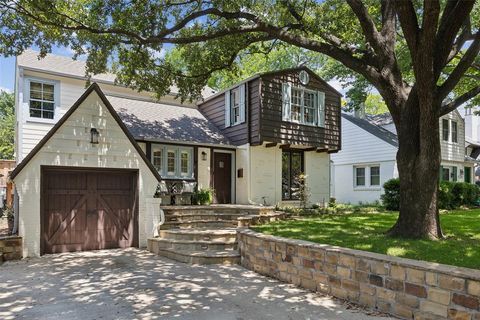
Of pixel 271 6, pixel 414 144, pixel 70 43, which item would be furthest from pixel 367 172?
pixel 70 43

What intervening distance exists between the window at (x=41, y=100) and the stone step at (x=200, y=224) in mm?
6698

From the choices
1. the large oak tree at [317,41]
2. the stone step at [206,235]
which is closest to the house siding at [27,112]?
the large oak tree at [317,41]

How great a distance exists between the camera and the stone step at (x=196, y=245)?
9008mm

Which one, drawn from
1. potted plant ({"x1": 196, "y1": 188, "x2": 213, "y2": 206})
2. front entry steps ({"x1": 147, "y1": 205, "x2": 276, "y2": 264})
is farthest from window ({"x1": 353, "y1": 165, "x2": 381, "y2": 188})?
potted plant ({"x1": 196, "y1": 188, "x2": 213, "y2": 206})

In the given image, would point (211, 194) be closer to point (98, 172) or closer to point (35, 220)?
point (98, 172)

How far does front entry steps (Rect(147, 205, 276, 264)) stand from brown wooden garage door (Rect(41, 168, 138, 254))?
105 centimetres

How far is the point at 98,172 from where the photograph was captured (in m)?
9.98

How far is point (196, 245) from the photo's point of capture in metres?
9.09

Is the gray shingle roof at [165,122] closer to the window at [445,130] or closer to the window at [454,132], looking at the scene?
the window at [445,130]

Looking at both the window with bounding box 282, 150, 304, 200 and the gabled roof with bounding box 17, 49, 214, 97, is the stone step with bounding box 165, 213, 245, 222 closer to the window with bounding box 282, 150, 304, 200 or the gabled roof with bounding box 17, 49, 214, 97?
the window with bounding box 282, 150, 304, 200

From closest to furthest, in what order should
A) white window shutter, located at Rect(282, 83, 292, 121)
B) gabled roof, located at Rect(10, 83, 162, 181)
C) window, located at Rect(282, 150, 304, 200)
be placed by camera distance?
gabled roof, located at Rect(10, 83, 162, 181), white window shutter, located at Rect(282, 83, 292, 121), window, located at Rect(282, 150, 304, 200)

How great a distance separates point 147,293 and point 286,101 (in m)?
11.1

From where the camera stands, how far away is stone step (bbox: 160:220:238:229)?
36.9 ft

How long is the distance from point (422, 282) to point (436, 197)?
254cm
